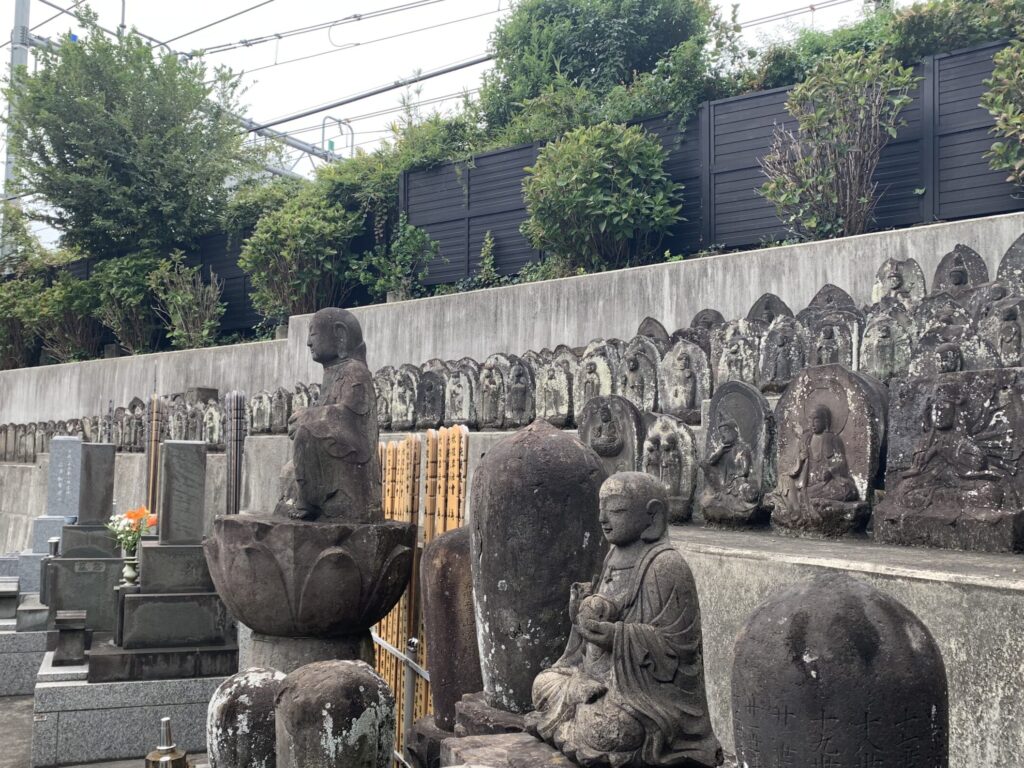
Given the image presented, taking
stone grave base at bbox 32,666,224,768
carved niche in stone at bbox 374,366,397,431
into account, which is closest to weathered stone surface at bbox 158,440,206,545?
stone grave base at bbox 32,666,224,768

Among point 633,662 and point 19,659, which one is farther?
point 19,659

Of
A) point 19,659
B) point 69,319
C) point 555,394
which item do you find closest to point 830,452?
point 555,394

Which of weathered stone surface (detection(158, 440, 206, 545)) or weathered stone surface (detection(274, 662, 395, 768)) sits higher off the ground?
weathered stone surface (detection(158, 440, 206, 545))

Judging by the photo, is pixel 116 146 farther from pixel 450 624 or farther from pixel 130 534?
pixel 450 624

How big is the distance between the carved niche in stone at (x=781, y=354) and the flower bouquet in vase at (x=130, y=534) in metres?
5.71

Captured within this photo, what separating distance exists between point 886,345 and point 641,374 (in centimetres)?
234

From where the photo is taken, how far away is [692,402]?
9.27m

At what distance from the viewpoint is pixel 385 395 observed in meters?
13.1

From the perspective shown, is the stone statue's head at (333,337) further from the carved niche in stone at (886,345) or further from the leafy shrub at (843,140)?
the leafy shrub at (843,140)

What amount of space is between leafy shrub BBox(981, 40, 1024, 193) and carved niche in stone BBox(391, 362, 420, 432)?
6936 millimetres

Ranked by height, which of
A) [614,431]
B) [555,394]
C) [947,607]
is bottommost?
[947,607]

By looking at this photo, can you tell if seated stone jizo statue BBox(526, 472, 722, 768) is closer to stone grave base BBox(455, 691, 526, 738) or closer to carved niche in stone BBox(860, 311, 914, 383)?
stone grave base BBox(455, 691, 526, 738)

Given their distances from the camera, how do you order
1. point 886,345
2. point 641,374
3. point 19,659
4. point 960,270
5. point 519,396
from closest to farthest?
1. point 886,345
2. point 960,270
3. point 641,374
4. point 19,659
5. point 519,396

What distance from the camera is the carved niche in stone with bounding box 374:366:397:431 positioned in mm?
13031
